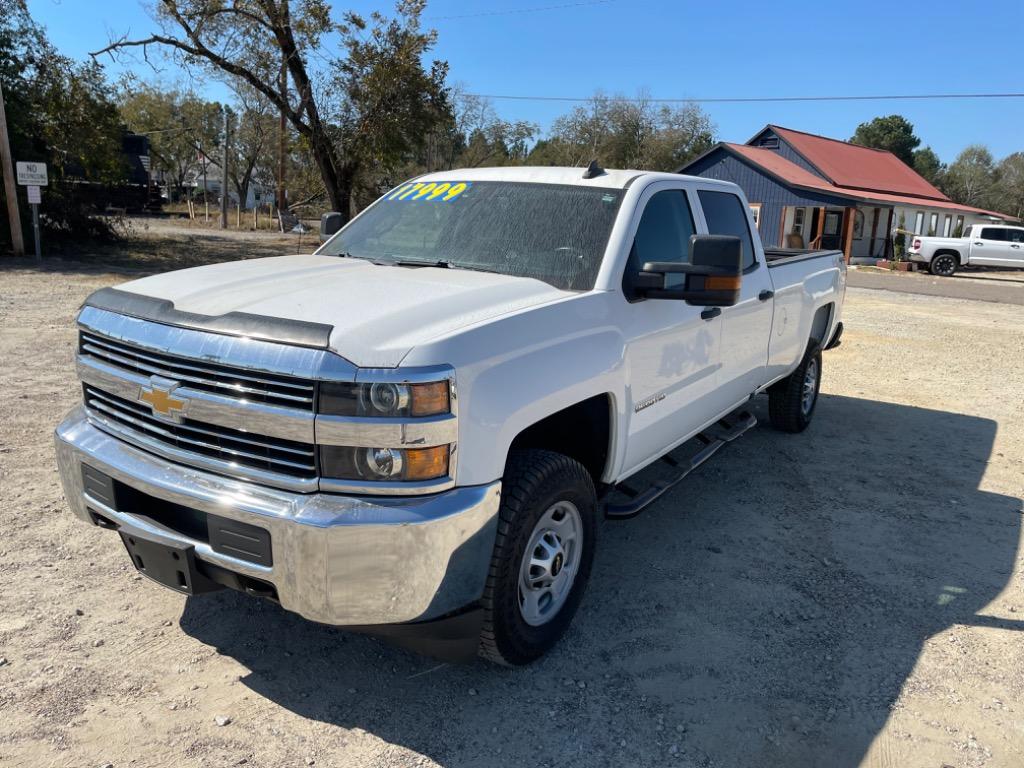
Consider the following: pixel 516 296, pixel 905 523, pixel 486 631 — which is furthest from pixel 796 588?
pixel 516 296

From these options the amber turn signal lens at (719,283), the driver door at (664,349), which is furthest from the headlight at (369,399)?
the amber turn signal lens at (719,283)

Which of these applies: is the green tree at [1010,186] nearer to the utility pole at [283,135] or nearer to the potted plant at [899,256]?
the potted plant at [899,256]

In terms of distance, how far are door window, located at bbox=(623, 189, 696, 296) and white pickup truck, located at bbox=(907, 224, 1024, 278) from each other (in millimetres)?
28676

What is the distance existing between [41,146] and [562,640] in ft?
68.1

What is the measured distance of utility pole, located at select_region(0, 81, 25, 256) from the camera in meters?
16.7

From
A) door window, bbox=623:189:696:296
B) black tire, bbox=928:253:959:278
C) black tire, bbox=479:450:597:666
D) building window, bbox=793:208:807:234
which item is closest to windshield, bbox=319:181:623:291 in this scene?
door window, bbox=623:189:696:296

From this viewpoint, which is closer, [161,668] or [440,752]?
[440,752]

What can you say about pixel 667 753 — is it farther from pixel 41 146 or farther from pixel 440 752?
pixel 41 146

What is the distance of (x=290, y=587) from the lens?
2.54 meters

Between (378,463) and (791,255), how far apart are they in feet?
17.7

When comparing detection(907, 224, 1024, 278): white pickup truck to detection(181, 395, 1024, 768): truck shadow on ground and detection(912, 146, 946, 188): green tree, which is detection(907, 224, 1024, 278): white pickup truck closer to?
detection(181, 395, 1024, 768): truck shadow on ground

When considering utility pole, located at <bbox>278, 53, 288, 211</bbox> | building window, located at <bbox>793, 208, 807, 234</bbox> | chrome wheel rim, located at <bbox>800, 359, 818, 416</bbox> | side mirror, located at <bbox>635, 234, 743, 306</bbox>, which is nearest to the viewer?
side mirror, located at <bbox>635, 234, 743, 306</bbox>

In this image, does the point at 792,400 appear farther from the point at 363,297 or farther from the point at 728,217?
the point at 363,297

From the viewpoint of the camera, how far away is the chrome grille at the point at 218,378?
2.53m
